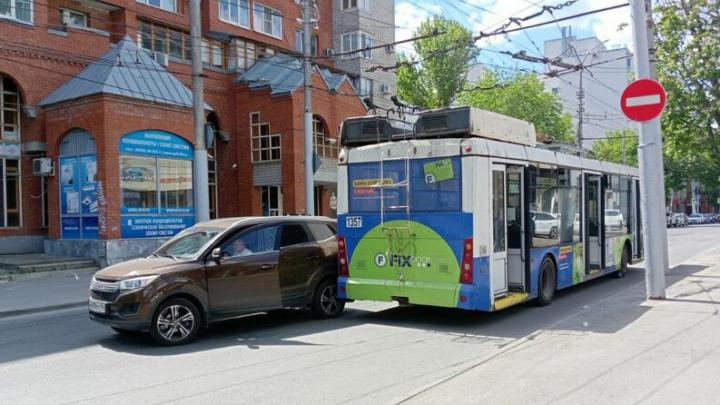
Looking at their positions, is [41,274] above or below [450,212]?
below

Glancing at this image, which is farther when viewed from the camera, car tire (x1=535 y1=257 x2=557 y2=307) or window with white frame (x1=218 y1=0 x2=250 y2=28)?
window with white frame (x1=218 y1=0 x2=250 y2=28)

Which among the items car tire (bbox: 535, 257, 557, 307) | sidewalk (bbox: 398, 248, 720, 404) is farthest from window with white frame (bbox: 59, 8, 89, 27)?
sidewalk (bbox: 398, 248, 720, 404)

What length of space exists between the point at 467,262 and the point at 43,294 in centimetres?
986

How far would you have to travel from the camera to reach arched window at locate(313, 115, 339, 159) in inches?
1121

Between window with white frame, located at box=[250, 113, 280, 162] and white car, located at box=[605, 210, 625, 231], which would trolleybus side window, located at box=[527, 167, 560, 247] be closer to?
white car, located at box=[605, 210, 625, 231]

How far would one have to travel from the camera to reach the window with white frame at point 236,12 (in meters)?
28.5

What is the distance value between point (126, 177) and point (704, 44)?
1706cm

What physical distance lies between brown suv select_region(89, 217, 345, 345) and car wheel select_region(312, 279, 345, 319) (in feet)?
0.05

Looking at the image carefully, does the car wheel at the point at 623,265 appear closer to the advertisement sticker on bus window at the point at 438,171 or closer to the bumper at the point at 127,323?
the advertisement sticker on bus window at the point at 438,171

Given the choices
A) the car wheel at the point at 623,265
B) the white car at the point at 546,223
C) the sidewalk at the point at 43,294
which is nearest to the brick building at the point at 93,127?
the sidewalk at the point at 43,294

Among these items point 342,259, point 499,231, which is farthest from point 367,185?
point 499,231

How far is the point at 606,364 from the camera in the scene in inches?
238

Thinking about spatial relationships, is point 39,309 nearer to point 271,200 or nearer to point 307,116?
point 307,116

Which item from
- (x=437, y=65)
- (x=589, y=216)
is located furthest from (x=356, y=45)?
(x=589, y=216)
